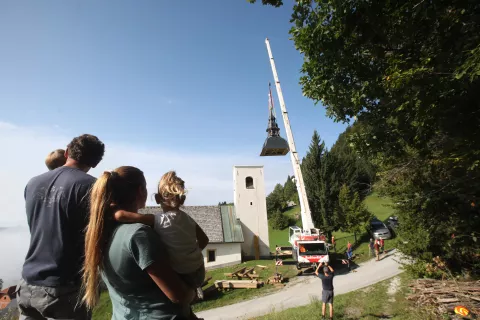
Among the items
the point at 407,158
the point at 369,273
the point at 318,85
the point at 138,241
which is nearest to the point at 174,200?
the point at 138,241

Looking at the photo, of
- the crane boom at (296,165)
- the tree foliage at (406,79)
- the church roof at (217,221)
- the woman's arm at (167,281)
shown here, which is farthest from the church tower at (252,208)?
the woman's arm at (167,281)

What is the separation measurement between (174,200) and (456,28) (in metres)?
6.24

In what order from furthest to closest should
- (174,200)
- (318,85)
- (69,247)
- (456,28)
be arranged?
(318,85) < (456,28) < (174,200) < (69,247)

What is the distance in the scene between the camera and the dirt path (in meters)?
12.1

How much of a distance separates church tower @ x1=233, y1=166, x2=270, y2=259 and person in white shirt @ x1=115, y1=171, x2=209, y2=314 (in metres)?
26.4

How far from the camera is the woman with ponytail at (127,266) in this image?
1812mm

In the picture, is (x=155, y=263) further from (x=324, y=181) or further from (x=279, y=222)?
(x=279, y=222)

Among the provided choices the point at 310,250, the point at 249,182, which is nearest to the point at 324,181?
the point at 249,182

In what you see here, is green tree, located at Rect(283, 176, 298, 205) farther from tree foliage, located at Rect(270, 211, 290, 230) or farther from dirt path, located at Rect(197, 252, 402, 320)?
dirt path, located at Rect(197, 252, 402, 320)

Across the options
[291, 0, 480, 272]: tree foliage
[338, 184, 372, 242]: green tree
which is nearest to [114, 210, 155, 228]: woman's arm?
[291, 0, 480, 272]: tree foliage

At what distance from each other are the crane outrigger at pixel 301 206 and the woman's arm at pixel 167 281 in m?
15.5

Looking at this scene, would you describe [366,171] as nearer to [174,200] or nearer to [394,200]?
A: [394,200]

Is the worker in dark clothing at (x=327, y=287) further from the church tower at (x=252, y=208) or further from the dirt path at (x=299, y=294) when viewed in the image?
the church tower at (x=252, y=208)

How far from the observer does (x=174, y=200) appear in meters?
2.47
